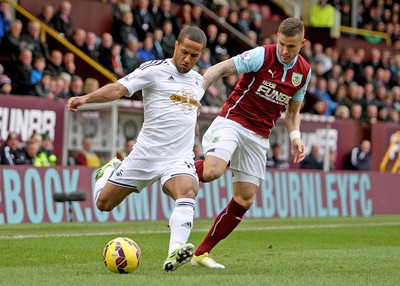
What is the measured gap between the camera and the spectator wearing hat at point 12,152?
1739 centimetres

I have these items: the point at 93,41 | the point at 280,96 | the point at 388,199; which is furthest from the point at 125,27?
the point at 280,96

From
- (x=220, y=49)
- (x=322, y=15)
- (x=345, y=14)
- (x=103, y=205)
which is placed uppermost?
(x=345, y=14)

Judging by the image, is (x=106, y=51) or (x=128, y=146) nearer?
(x=128, y=146)

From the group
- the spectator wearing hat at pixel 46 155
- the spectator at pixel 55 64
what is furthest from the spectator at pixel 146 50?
the spectator wearing hat at pixel 46 155

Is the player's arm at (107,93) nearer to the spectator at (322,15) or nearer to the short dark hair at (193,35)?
the short dark hair at (193,35)

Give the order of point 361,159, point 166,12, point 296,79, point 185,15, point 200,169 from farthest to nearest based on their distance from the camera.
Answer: point 185,15 < point 166,12 < point 361,159 < point 200,169 < point 296,79

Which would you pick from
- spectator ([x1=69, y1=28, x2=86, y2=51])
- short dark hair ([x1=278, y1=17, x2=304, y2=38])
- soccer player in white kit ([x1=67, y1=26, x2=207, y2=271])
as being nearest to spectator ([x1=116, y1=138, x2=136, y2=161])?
spectator ([x1=69, y1=28, x2=86, y2=51])

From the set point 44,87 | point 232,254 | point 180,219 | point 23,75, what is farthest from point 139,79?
point 23,75

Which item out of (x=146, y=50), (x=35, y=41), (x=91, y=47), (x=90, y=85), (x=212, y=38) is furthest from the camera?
(x=212, y=38)

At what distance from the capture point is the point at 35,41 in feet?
65.7

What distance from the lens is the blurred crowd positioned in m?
19.5

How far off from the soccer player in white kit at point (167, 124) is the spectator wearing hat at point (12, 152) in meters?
8.21

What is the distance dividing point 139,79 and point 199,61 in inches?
560

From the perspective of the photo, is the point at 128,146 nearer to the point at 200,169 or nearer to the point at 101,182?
the point at 200,169
